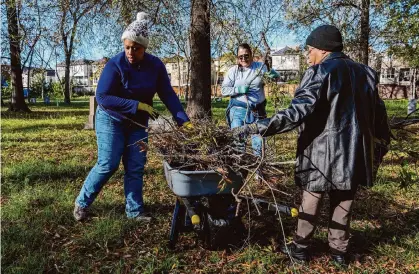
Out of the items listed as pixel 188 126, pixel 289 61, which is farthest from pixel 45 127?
pixel 289 61

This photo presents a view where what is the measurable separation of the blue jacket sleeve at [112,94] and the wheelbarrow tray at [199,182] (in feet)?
2.43

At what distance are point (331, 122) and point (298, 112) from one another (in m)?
0.24

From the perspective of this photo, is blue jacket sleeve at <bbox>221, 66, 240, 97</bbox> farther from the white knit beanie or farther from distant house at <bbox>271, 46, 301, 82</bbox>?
the white knit beanie

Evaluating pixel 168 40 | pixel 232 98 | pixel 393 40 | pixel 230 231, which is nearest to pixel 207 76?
pixel 168 40

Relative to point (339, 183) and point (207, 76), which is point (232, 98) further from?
point (207, 76)

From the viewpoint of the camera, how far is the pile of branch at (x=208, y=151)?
8.98ft

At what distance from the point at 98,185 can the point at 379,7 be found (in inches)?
378

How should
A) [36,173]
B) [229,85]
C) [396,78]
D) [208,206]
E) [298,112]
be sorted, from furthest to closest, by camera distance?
1. [396,78]
2. [36,173]
3. [229,85]
4. [208,206]
5. [298,112]

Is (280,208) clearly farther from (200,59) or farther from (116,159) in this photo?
(200,59)

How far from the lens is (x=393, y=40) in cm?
1199

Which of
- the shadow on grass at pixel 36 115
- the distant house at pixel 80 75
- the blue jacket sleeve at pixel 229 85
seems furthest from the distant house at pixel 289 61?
the distant house at pixel 80 75

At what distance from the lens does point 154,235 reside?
343cm

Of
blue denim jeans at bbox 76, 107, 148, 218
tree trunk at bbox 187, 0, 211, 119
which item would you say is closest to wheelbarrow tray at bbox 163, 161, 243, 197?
blue denim jeans at bbox 76, 107, 148, 218

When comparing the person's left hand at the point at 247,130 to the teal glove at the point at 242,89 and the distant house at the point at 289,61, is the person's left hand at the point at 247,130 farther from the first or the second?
the distant house at the point at 289,61
